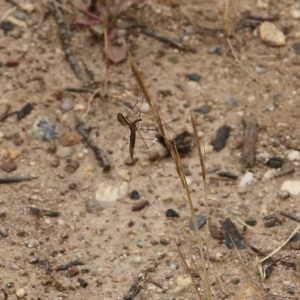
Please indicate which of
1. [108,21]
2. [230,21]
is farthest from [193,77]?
[108,21]

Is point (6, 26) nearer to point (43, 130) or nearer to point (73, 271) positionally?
point (43, 130)

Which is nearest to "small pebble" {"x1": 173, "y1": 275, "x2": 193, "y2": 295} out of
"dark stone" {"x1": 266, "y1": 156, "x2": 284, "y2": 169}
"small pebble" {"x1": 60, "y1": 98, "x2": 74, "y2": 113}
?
"dark stone" {"x1": 266, "y1": 156, "x2": 284, "y2": 169}

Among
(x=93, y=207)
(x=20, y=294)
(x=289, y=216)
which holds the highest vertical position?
(x=289, y=216)

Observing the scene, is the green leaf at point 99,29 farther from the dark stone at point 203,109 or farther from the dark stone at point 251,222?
the dark stone at point 251,222

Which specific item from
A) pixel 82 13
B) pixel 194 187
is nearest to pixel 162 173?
pixel 194 187

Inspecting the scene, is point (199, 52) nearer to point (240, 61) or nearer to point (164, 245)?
point (240, 61)

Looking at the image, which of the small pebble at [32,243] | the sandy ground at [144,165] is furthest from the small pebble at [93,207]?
the small pebble at [32,243]

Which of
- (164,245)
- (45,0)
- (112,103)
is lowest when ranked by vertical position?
(164,245)
